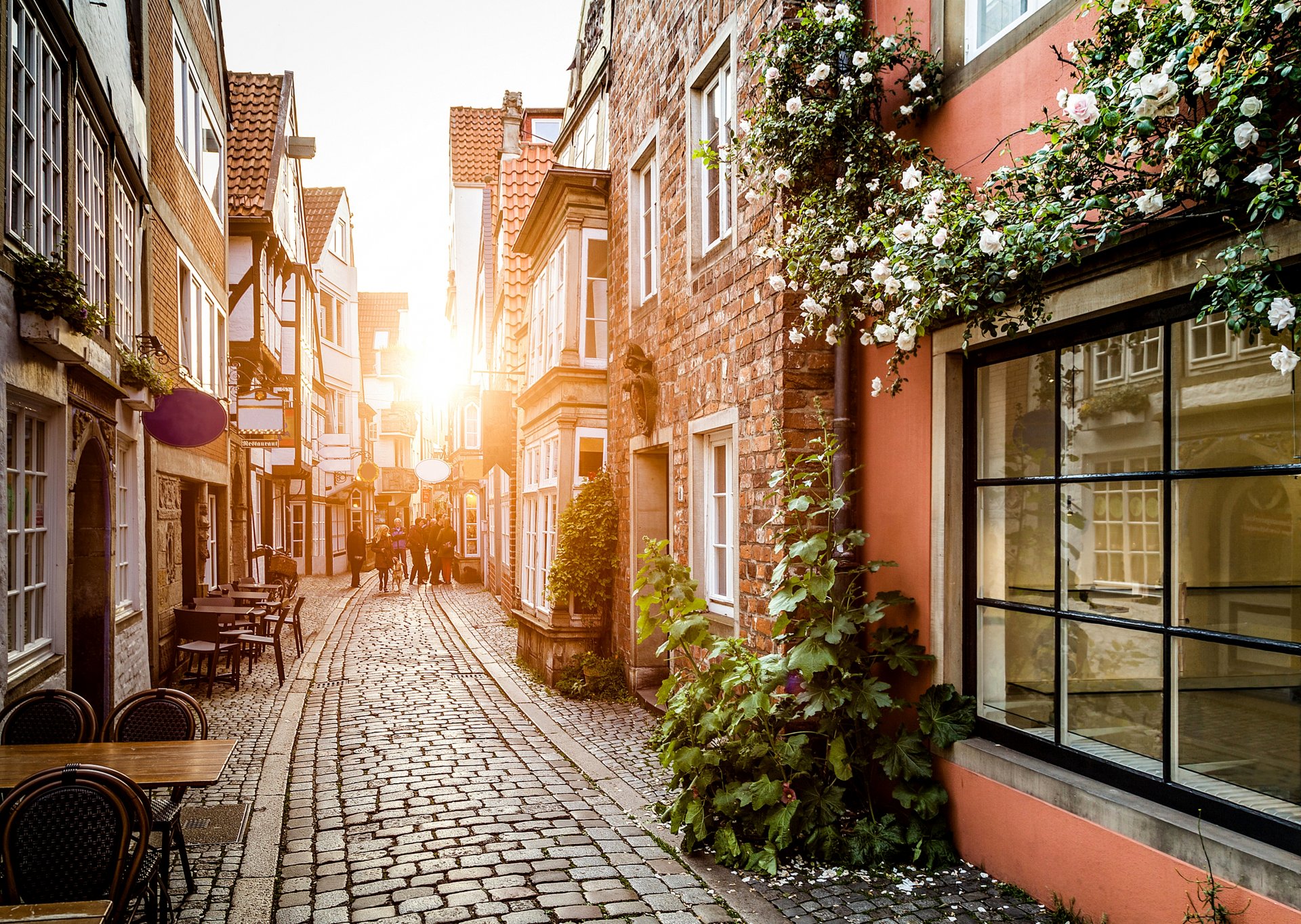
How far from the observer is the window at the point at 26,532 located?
5.83 m

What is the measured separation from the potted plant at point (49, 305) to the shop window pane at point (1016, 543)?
5.34 m

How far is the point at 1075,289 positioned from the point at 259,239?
15.8m

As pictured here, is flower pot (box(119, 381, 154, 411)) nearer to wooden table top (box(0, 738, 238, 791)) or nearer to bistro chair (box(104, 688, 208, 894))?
bistro chair (box(104, 688, 208, 894))

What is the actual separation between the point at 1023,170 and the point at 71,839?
13.7 feet

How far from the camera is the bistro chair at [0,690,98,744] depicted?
4824 mm

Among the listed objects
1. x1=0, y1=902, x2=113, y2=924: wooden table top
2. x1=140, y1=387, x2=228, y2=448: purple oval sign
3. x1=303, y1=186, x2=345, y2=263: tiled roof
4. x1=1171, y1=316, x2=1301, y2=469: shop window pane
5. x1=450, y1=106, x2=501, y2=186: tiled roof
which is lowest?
x1=0, y1=902, x2=113, y2=924: wooden table top

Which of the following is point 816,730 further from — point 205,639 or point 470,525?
point 470,525

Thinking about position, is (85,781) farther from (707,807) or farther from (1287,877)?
(1287,877)

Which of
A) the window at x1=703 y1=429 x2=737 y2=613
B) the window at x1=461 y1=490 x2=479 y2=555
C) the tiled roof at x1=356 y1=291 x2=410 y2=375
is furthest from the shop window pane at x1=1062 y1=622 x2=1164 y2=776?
the tiled roof at x1=356 y1=291 x2=410 y2=375

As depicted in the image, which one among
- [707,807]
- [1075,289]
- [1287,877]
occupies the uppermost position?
[1075,289]

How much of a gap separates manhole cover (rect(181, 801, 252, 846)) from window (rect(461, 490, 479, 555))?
900 inches

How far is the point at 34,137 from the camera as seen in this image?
20.0 ft

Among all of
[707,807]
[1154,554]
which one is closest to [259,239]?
[707,807]

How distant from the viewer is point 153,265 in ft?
32.8
